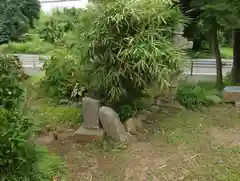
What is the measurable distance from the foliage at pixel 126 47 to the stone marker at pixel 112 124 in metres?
0.26

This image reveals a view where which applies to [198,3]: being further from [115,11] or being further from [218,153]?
[218,153]

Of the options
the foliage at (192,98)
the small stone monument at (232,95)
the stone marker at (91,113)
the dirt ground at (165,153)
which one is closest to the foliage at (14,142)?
the dirt ground at (165,153)

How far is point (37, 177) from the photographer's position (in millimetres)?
3312

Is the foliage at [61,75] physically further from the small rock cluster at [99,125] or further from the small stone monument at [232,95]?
the small stone monument at [232,95]

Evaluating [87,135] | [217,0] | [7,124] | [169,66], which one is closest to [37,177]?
[7,124]

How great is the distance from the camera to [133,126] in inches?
183

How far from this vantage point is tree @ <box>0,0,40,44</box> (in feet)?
56.4

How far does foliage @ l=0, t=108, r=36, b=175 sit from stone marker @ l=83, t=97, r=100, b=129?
118cm

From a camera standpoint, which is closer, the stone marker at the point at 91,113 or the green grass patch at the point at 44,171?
the green grass patch at the point at 44,171

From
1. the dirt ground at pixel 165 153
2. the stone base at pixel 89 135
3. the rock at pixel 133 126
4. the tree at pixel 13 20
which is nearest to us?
the dirt ground at pixel 165 153

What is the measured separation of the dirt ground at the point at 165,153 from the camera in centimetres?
357

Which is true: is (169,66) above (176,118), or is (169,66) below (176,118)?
above

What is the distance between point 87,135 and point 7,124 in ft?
4.34

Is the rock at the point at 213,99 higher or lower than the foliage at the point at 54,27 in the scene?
lower
